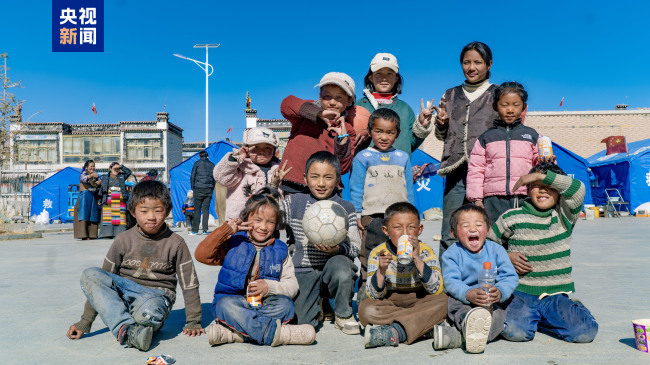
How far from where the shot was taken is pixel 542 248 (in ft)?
11.6

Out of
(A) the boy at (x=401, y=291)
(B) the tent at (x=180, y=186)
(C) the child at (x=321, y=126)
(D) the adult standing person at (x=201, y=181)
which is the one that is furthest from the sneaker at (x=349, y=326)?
(B) the tent at (x=180, y=186)

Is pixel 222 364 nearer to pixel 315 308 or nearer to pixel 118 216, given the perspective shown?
pixel 315 308

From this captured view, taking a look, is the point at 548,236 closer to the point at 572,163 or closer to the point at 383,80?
the point at 383,80

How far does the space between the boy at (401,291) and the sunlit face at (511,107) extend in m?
1.23

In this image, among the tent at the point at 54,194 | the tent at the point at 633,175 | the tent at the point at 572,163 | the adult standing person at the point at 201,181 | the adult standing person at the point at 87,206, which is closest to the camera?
the adult standing person at the point at 87,206

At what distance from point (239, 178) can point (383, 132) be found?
1.45 m

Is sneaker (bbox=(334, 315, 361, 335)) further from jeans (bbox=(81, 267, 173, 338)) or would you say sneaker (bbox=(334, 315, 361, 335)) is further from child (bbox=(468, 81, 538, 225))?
child (bbox=(468, 81, 538, 225))

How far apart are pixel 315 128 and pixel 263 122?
1676 inches

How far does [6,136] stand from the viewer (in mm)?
16125

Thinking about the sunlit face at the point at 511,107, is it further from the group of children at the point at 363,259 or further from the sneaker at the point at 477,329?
the sneaker at the point at 477,329

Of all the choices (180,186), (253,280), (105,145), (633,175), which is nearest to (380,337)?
(253,280)

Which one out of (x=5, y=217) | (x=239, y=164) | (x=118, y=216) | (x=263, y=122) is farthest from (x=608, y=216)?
(x=263, y=122)

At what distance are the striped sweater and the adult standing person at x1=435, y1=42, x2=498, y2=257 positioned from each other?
34.0 inches

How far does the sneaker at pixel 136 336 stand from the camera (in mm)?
3072
